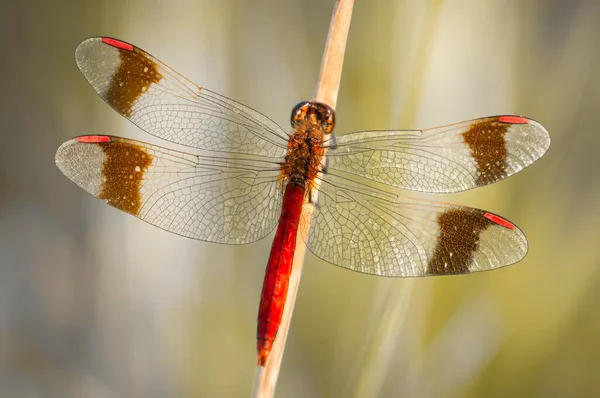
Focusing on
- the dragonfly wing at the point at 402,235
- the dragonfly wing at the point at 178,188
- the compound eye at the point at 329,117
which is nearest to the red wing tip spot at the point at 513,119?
the dragonfly wing at the point at 402,235

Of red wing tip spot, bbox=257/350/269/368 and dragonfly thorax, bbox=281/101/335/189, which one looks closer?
red wing tip spot, bbox=257/350/269/368

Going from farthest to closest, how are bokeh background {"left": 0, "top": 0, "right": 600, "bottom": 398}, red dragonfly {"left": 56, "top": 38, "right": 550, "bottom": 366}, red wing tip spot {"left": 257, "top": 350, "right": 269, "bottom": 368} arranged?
bokeh background {"left": 0, "top": 0, "right": 600, "bottom": 398}, red dragonfly {"left": 56, "top": 38, "right": 550, "bottom": 366}, red wing tip spot {"left": 257, "top": 350, "right": 269, "bottom": 368}

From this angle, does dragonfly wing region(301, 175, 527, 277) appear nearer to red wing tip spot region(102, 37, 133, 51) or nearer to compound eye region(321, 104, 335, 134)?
compound eye region(321, 104, 335, 134)

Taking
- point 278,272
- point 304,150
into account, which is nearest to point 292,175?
point 304,150

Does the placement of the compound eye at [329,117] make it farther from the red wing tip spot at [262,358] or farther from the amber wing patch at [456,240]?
the red wing tip spot at [262,358]

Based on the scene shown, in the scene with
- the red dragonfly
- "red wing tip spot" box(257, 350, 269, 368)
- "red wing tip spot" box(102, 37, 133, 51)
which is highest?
"red wing tip spot" box(102, 37, 133, 51)

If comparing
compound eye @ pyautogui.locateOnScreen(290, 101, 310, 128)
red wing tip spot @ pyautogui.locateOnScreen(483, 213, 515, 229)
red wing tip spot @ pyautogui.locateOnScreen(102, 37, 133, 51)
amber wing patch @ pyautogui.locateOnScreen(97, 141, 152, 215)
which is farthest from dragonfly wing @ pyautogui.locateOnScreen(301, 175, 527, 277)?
red wing tip spot @ pyautogui.locateOnScreen(102, 37, 133, 51)

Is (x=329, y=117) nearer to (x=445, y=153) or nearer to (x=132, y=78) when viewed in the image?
(x=445, y=153)
